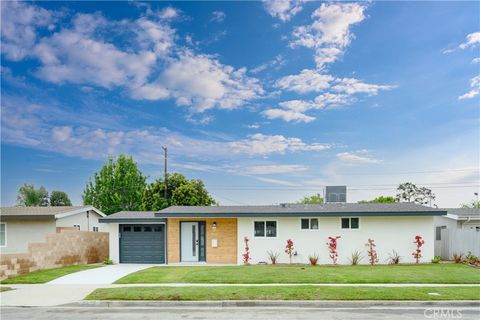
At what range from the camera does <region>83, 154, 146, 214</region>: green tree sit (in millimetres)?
42031

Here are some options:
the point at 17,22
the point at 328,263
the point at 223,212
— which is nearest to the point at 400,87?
the point at 328,263

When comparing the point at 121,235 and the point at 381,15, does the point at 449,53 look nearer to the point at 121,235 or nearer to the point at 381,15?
the point at 381,15

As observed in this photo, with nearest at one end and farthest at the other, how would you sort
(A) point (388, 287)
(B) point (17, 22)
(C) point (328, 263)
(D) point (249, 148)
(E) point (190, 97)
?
(A) point (388, 287) → (B) point (17, 22) → (C) point (328, 263) → (E) point (190, 97) → (D) point (249, 148)

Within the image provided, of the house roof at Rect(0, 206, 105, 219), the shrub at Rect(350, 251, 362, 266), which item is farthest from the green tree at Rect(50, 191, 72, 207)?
the shrub at Rect(350, 251, 362, 266)

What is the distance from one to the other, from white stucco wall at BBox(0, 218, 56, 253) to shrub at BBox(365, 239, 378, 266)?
17389 millimetres

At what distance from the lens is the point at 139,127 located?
103 feet

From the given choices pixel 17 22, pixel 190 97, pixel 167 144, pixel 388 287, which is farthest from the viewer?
pixel 167 144

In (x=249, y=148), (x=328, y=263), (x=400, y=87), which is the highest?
(x=400, y=87)

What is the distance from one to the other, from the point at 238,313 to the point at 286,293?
1990 millimetres

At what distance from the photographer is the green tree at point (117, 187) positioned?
42.0 metres

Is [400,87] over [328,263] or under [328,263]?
over

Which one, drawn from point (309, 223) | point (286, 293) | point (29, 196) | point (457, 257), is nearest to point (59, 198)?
point (29, 196)

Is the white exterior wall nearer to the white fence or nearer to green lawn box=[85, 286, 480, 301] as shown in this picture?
the white fence

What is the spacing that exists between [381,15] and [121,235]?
18551 mm
